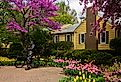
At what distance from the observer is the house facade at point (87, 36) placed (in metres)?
32.9

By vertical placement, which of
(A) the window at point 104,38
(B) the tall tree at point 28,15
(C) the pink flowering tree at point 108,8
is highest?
(B) the tall tree at point 28,15

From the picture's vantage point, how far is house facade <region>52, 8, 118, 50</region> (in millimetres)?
32938

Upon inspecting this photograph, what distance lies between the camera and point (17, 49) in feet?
93.8

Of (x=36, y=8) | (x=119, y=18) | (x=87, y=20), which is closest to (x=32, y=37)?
(x=36, y=8)

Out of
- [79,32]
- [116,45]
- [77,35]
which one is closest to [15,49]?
[116,45]

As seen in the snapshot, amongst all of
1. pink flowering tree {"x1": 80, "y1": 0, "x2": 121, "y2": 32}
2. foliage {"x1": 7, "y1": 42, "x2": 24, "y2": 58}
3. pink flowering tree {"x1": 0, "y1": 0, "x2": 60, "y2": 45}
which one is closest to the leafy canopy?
pink flowering tree {"x1": 0, "y1": 0, "x2": 60, "y2": 45}

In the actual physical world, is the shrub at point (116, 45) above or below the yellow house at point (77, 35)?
below

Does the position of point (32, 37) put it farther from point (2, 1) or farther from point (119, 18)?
point (119, 18)

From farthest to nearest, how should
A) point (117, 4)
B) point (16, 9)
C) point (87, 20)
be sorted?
point (87, 20) < point (16, 9) < point (117, 4)

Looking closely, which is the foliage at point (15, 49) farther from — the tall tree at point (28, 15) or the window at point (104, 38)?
the window at point (104, 38)

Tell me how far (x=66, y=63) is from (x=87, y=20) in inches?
679

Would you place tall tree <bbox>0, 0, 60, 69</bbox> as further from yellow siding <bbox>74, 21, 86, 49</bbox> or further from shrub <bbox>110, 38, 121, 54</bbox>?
yellow siding <bbox>74, 21, 86, 49</bbox>

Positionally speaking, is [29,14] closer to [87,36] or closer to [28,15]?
[28,15]

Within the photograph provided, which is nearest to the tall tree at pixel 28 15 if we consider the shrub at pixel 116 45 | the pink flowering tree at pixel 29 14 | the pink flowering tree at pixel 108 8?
the pink flowering tree at pixel 29 14
